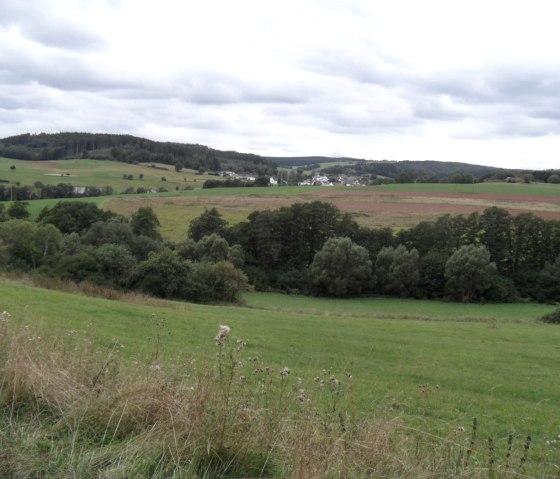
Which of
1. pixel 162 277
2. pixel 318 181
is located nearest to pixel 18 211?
pixel 162 277

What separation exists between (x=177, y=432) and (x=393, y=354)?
605 inches

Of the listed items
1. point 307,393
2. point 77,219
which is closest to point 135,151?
point 77,219

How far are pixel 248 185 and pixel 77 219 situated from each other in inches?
2652

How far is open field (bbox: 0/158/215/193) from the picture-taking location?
422 feet

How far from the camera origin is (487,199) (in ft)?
316

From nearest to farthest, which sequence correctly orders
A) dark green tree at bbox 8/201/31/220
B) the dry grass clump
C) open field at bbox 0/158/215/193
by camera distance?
the dry grass clump → dark green tree at bbox 8/201/31/220 → open field at bbox 0/158/215/193

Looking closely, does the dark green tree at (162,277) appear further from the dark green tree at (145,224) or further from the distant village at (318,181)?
the distant village at (318,181)

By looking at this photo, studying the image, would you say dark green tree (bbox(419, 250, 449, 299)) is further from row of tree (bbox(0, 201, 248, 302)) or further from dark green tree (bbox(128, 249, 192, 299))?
dark green tree (bbox(128, 249, 192, 299))

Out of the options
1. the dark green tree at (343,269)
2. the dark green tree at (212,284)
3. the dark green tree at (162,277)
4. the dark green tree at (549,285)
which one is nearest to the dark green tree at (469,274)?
the dark green tree at (549,285)

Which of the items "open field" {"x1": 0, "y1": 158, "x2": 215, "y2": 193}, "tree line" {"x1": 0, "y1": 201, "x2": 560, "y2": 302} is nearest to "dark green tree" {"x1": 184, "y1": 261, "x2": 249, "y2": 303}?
"tree line" {"x1": 0, "y1": 201, "x2": 560, "y2": 302}

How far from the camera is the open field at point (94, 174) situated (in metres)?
129

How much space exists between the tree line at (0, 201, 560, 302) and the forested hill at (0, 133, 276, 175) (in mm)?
97595

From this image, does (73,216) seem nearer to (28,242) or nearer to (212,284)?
(28,242)

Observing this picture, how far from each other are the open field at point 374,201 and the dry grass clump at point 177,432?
75228 mm
